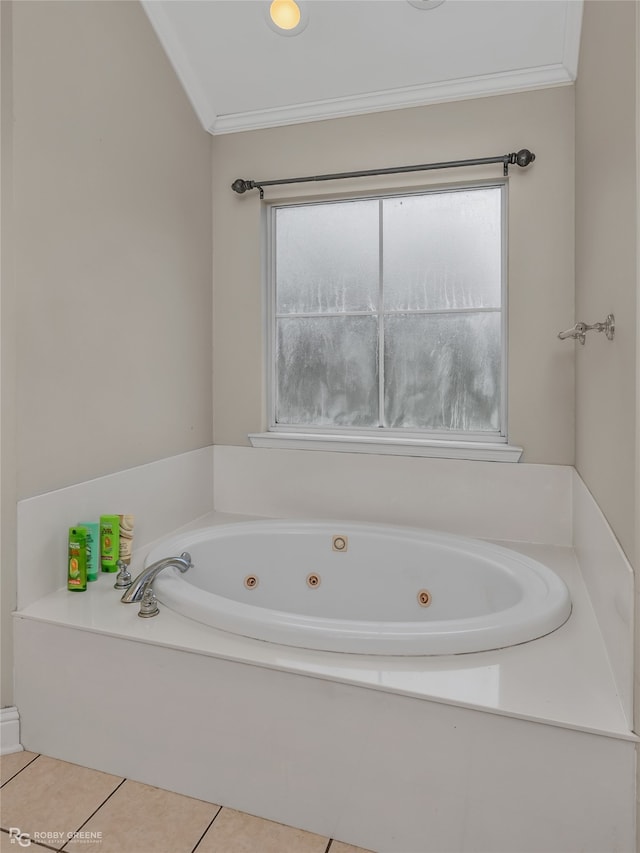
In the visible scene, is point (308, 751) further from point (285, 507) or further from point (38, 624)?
point (285, 507)

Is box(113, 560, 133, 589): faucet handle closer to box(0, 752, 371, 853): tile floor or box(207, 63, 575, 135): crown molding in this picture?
box(0, 752, 371, 853): tile floor

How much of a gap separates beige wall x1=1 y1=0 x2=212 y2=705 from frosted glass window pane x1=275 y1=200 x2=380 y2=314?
39 cm

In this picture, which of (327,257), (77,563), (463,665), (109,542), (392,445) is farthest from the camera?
(327,257)

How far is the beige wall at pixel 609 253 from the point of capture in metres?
1.09

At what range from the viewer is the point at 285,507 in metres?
2.52

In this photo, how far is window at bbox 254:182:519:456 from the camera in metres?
2.31

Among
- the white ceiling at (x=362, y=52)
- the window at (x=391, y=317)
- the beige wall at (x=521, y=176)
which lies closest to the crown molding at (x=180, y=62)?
the white ceiling at (x=362, y=52)

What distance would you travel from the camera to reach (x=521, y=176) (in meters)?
2.15

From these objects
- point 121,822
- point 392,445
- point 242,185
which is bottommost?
point 121,822

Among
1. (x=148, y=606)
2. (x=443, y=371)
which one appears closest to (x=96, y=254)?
(x=148, y=606)

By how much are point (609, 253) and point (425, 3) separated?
1.29 metres

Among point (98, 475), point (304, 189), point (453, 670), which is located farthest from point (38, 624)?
point (304, 189)

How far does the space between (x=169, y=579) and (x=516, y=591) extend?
106 cm

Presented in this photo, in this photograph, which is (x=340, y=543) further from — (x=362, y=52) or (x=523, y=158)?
(x=362, y=52)
